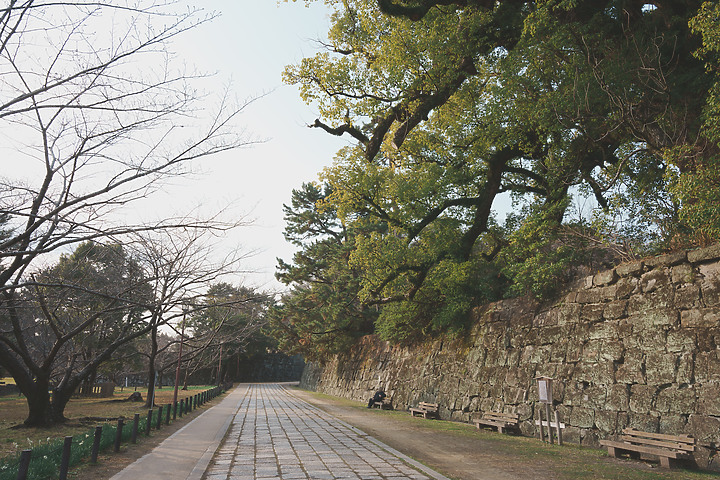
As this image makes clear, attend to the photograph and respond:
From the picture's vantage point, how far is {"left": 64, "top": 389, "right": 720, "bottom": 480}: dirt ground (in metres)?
6.47

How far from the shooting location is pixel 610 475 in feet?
21.3

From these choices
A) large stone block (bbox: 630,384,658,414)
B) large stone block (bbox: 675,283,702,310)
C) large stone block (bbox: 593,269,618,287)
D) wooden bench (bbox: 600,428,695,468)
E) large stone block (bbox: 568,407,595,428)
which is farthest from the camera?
large stone block (bbox: 593,269,618,287)

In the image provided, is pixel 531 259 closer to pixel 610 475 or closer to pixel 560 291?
pixel 560 291

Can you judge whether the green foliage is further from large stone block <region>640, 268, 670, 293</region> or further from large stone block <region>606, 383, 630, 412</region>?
large stone block <region>640, 268, 670, 293</region>

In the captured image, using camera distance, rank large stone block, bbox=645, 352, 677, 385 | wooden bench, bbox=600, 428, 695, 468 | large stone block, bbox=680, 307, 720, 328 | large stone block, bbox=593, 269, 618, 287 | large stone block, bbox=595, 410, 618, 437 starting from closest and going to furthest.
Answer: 1. wooden bench, bbox=600, 428, 695, 468
2. large stone block, bbox=680, 307, 720, 328
3. large stone block, bbox=645, 352, 677, 385
4. large stone block, bbox=595, 410, 618, 437
5. large stone block, bbox=593, 269, 618, 287

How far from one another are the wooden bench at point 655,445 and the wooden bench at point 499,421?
9.84ft

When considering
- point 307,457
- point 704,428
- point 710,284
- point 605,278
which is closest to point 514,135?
point 605,278

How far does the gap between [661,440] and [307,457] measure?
573 cm

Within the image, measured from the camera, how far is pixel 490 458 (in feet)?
25.4

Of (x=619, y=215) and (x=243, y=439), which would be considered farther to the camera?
(x=619, y=215)

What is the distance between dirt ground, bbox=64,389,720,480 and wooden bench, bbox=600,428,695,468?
0.68ft

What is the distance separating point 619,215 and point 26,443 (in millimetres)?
13738

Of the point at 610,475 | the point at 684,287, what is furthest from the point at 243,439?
the point at 684,287

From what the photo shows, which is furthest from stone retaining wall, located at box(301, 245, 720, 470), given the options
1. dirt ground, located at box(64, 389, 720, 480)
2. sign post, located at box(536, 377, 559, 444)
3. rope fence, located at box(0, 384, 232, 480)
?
rope fence, located at box(0, 384, 232, 480)
